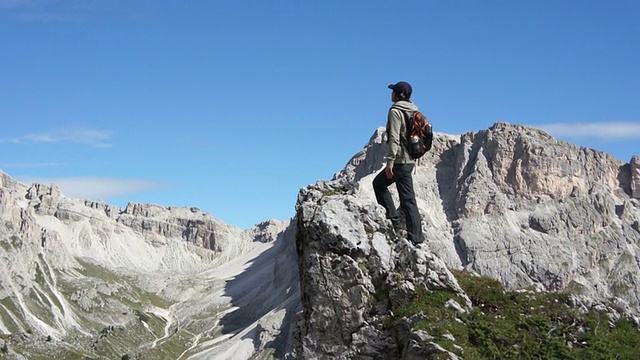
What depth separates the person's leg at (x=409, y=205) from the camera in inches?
1045

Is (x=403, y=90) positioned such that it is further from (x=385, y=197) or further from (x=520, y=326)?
(x=520, y=326)

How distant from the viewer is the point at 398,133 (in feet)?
84.6

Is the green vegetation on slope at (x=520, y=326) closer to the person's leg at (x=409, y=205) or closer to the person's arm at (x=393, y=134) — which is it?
the person's leg at (x=409, y=205)

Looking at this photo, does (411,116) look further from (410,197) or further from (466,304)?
(466,304)

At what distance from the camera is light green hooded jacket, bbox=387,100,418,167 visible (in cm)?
2567

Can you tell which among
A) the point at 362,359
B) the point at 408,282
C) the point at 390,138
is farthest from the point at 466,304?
the point at 390,138

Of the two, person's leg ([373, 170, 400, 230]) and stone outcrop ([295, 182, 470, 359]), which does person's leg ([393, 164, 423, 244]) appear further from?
stone outcrop ([295, 182, 470, 359])

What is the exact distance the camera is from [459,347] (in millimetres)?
21828

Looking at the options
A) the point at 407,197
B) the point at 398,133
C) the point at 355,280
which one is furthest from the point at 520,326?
the point at 398,133

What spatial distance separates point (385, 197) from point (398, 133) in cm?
301

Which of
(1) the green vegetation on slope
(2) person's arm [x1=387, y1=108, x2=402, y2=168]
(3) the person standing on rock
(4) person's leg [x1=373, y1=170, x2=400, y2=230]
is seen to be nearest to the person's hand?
(3) the person standing on rock

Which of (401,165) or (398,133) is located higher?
(398,133)

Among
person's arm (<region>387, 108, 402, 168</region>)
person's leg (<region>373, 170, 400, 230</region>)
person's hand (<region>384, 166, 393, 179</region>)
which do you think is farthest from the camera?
person's leg (<region>373, 170, 400, 230</region>)

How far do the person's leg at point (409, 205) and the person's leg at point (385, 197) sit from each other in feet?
1.53
